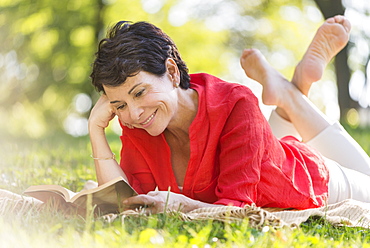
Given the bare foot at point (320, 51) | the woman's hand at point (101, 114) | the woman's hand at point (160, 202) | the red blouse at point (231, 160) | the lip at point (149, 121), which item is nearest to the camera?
the woman's hand at point (160, 202)

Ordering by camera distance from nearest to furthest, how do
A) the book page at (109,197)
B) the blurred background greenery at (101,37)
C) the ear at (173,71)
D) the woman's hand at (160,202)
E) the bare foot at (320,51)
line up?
the woman's hand at (160,202) → the book page at (109,197) → the ear at (173,71) → the bare foot at (320,51) → the blurred background greenery at (101,37)

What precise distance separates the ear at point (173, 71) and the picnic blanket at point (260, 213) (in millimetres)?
875

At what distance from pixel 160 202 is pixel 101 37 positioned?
48.0 ft

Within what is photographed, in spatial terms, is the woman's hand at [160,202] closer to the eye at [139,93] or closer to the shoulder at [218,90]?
the eye at [139,93]

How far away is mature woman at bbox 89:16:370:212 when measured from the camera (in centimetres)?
292

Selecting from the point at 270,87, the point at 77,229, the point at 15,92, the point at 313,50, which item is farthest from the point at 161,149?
the point at 15,92

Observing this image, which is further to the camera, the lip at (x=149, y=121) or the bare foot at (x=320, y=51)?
the bare foot at (x=320, y=51)

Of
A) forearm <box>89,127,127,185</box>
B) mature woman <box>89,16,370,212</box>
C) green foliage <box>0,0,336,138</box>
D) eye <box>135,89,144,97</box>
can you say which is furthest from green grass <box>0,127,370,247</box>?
green foliage <box>0,0,336,138</box>

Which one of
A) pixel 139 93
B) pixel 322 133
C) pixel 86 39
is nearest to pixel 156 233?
pixel 139 93

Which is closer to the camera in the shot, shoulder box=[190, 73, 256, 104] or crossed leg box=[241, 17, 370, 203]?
shoulder box=[190, 73, 256, 104]

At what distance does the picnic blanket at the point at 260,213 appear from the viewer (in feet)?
8.23

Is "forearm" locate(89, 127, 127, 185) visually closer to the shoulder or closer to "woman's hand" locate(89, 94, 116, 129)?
"woman's hand" locate(89, 94, 116, 129)

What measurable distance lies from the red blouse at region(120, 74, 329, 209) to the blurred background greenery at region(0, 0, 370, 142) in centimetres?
1015

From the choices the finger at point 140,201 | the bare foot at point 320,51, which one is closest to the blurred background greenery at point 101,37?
the bare foot at point 320,51
